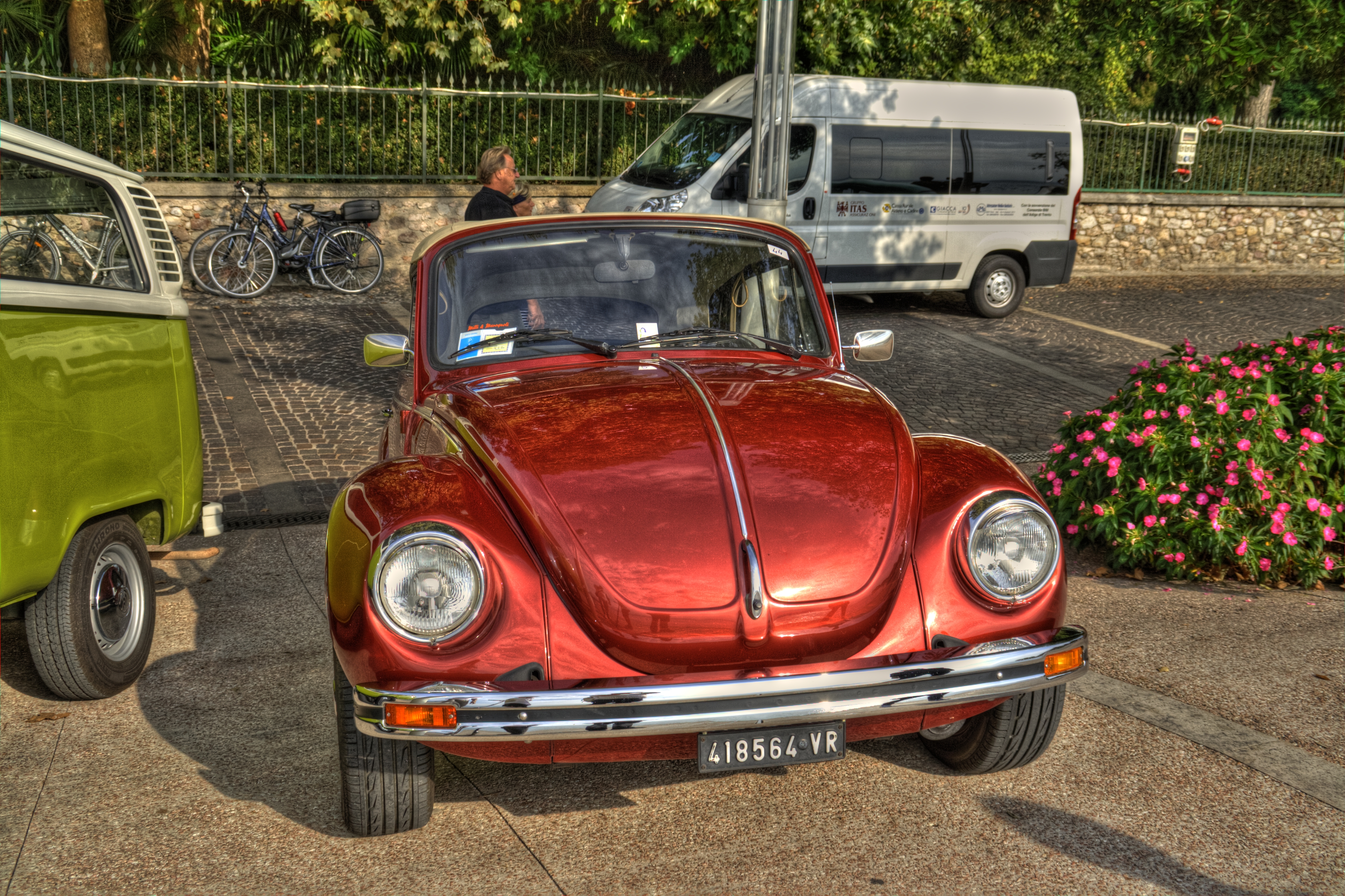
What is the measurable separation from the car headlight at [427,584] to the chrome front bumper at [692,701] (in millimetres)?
159

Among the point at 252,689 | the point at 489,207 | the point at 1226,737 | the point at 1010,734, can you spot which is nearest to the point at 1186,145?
the point at 489,207

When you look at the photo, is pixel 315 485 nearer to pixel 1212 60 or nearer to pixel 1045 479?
pixel 1045 479

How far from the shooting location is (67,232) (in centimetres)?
442

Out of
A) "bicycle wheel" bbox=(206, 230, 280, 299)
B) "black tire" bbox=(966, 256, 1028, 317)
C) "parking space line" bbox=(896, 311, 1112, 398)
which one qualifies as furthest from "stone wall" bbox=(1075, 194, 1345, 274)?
"bicycle wheel" bbox=(206, 230, 280, 299)

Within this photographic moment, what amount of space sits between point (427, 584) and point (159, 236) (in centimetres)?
293

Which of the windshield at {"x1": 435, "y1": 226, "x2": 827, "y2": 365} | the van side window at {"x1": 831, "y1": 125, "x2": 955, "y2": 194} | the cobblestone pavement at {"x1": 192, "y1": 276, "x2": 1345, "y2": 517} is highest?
the van side window at {"x1": 831, "y1": 125, "x2": 955, "y2": 194}

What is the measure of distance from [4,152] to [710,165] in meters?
9.94

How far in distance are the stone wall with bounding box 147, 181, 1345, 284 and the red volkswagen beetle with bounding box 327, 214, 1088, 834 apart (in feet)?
42.0

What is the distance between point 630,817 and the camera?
145 inches

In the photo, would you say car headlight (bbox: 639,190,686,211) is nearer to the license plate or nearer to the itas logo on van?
the itas logo on van

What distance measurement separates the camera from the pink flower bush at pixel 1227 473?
573 cm

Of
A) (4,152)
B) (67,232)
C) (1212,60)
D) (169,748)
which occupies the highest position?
(1212,60)

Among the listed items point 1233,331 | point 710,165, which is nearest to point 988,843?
point 710,165

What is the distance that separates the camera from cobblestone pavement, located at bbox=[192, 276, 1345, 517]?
329 inches
